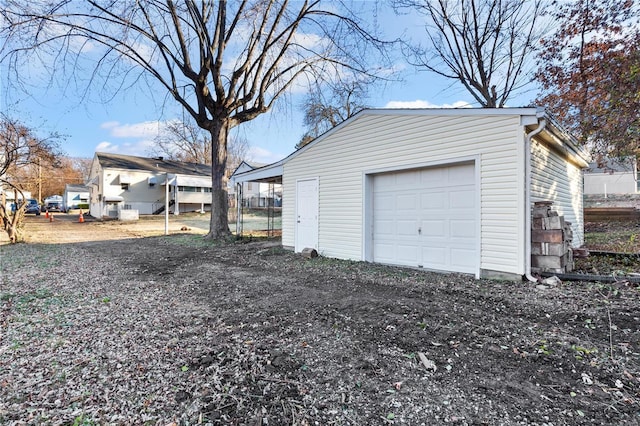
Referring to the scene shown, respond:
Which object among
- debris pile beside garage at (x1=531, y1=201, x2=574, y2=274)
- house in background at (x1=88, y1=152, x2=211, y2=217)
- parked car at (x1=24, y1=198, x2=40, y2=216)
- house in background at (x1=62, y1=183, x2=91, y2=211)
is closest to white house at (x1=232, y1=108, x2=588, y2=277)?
Result: debris pile beside garage at (x1=531, y1=201, x2=574, y2=274)

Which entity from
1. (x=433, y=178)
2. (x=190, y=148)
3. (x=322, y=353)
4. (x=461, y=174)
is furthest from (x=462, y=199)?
(x=190, y=148)

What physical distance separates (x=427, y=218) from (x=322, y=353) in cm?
409

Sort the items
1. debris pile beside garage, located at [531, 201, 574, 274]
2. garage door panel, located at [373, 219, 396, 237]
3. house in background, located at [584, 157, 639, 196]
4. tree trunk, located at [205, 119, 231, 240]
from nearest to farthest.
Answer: debris pile beside garage, located at [531, 201, 574, 274] < garage door panel, located at [373, 219, 396, 237] < tree trunk, located at [205, 119, 231, 240] < house in background, located at [584, 157, 639, 196]

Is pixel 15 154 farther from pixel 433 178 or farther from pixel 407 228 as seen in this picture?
pixel 433 178

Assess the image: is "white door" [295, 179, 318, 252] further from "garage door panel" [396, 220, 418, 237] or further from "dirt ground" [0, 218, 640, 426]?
"dirt ground" [0, 218, 640, 426]

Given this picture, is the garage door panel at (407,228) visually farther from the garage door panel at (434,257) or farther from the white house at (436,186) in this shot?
the garage door panel at (434,257)

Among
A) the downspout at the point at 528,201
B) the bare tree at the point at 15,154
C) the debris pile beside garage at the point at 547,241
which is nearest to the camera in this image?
the downspout at the point at 528,201

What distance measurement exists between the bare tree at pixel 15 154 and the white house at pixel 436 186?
9270 mm

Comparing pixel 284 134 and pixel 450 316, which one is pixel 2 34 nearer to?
pixel 284 134

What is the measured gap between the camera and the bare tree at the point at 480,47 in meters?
13.7

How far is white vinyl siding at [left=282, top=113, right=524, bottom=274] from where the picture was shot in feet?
15.7

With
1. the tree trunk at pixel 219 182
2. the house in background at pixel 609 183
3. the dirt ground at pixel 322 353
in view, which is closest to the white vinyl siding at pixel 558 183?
the dirt ground at pixel 322 353

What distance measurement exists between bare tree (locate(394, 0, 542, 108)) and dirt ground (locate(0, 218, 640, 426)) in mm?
13040

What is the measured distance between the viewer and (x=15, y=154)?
392 inches
